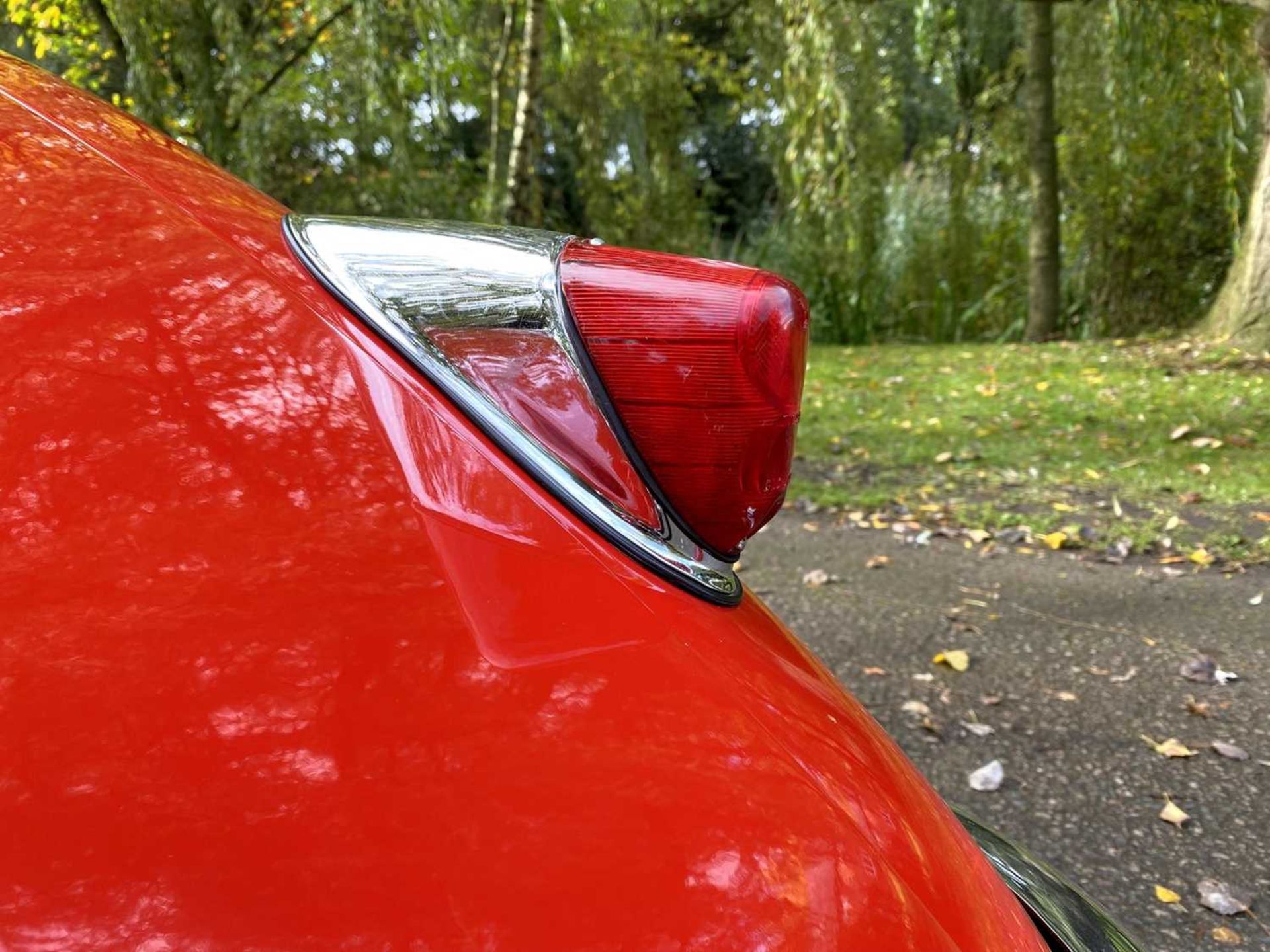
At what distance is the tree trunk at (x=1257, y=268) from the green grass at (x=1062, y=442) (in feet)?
0.70

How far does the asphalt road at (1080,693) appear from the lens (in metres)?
2.07

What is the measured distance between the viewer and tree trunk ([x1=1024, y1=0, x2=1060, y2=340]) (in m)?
8.41

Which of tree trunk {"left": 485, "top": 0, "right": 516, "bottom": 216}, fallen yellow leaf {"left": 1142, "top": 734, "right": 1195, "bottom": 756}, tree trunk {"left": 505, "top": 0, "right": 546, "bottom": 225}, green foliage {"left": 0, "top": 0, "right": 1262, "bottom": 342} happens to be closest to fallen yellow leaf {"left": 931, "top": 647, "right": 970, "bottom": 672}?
fallen yellow leaf {"left": 1142, "top": 734, "right": 1195, "bottom": 756}

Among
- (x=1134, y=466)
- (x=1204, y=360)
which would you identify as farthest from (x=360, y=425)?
(x=1204, y=360)

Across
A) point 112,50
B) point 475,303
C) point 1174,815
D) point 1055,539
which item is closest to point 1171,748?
point 1174,815

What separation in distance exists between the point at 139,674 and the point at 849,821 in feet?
1.69

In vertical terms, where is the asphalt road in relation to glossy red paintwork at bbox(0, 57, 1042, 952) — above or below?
below

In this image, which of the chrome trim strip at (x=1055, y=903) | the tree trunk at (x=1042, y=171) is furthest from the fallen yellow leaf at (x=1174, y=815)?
the tree trunk at (x=1042, y=171)

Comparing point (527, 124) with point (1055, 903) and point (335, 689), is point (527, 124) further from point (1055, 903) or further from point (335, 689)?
point (335, 689)

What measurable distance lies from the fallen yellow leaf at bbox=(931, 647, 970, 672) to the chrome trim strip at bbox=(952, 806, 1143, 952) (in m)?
1.75

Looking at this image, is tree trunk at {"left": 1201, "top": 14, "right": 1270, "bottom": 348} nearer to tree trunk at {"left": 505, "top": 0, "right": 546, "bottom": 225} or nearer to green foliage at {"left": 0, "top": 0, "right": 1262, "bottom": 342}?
green foliage at {"left": 0, "top": 0, "right": 1262, "bottom": 342}

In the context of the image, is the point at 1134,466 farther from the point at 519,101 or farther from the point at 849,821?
the point at 849,821

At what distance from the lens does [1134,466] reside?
189 inches

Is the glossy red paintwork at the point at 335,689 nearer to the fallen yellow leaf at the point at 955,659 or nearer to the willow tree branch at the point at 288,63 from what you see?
the fallen yellow leaf at the point at 955,659
